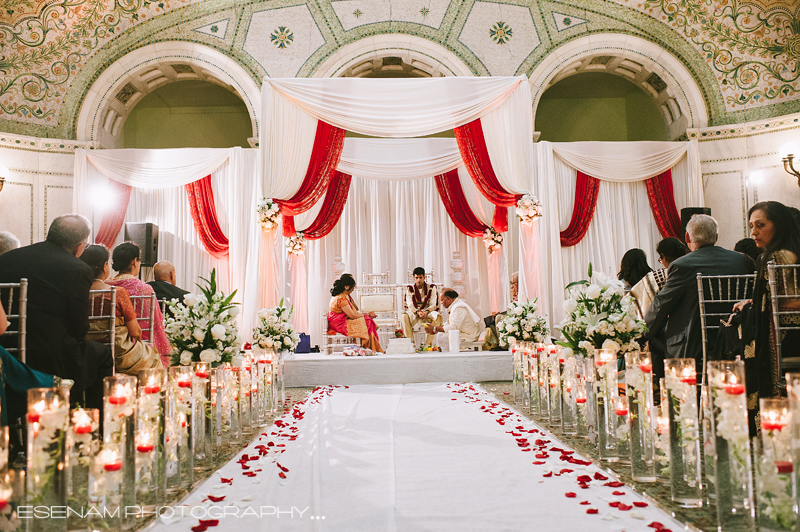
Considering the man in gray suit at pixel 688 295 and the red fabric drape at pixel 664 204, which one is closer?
the man in gray suit at pixel 688 295

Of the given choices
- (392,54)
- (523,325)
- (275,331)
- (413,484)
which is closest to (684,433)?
(413,484)

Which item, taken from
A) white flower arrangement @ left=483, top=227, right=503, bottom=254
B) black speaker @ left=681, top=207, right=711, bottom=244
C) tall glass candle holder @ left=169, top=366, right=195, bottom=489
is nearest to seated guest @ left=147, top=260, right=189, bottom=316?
tall glass candle holder @ left=169, top=366, right=195, bottom=489

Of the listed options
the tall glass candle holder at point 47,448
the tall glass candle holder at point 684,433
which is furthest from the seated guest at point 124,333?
the tall glass candle holder at point 684,433

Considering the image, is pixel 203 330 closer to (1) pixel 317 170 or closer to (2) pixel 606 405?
(2) pixel 606 405

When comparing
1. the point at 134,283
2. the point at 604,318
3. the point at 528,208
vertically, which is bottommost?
the point at 604,318

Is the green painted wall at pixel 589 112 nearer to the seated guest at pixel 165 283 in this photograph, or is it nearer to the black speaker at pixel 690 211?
the black speaker at pixel 690 211

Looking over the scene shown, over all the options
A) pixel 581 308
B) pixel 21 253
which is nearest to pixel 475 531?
pixel 581 308

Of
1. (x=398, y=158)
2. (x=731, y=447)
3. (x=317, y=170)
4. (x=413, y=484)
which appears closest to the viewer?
(x=731, y=447)

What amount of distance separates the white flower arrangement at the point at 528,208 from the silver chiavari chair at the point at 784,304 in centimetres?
369

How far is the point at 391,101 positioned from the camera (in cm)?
614

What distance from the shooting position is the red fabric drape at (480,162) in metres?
6.34

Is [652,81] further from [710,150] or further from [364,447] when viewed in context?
[364,447]

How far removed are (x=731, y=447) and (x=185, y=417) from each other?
1.96 meters

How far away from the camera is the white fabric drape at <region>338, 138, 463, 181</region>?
7.65 meters
